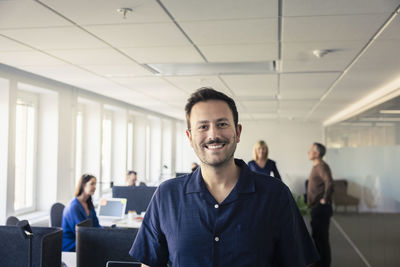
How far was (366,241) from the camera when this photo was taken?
5.98 metres

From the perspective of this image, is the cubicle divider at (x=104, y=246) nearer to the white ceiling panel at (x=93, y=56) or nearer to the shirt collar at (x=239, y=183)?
the shirt collar at (x=239, y=183)

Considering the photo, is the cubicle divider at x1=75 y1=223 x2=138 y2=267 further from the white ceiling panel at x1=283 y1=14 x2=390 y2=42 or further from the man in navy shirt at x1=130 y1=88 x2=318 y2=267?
the white ceiling panel at x1=283 y1=14 x2=390 y2=42

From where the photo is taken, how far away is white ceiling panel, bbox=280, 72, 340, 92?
4.93 m

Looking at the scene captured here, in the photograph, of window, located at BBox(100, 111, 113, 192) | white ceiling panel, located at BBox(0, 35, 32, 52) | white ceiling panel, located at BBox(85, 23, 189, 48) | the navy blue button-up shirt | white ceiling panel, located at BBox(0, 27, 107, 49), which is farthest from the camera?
Answer: window, located at BBox(100, 111, 113, 192)

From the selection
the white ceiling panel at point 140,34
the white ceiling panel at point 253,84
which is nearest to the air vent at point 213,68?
the white ceiling panel at point 253,84

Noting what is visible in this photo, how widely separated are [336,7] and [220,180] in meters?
1.62

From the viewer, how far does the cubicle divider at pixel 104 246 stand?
205 centimetres

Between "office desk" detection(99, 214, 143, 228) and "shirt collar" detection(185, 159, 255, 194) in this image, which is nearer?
"shirt collar" detection(185, 159, 255, 194)

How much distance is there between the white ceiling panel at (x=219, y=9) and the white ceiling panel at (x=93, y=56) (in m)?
1.22

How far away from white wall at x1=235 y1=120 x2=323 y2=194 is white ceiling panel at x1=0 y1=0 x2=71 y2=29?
10486 millimetres

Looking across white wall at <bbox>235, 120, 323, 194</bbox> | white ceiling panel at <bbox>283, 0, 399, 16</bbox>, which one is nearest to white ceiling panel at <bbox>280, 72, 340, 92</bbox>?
white ceiling panel at <bbox>283, 0, 399, 16</bbox>

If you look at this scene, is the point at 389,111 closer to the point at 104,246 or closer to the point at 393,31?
the point at 393,31

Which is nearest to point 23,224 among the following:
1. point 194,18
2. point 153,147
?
point 194,18

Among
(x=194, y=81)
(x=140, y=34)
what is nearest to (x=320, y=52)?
(x=140, y=34)
